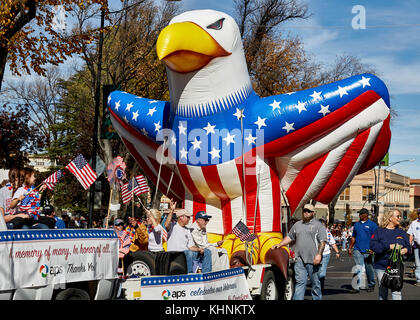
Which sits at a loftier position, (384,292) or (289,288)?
(384,292)

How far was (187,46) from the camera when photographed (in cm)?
1015

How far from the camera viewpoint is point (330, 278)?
51.4ft

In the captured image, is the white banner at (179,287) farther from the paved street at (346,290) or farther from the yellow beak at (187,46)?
the paved street at (346,290)

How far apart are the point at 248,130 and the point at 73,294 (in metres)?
5.21

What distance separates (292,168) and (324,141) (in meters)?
0.83

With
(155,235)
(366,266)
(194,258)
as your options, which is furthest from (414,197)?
(194,258)

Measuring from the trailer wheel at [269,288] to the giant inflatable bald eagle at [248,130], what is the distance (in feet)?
2.78

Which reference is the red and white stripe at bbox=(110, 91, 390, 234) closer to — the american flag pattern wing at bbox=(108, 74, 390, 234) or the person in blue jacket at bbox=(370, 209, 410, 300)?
the american flag pattern wing at bbox=(108, 74, 390, 234)

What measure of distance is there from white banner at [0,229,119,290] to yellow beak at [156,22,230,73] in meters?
4.13

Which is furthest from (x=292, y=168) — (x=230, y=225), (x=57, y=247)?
(x=57, y=247)

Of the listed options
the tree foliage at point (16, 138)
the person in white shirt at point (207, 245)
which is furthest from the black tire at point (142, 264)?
the tree foliage at point (16, 138)

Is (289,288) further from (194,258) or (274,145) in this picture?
(274,145)

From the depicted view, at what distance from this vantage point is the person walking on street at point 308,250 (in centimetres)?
927
